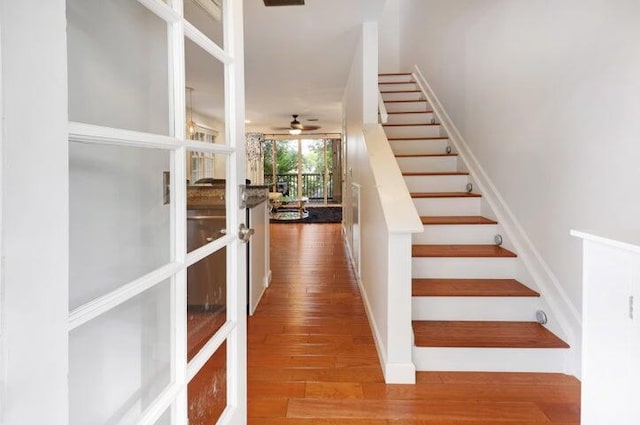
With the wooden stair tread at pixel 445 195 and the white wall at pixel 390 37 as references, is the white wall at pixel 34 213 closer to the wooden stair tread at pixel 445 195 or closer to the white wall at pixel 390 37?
the wooden stair tread at pixel 445 195

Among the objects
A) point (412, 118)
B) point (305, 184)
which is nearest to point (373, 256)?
point (412, 118)

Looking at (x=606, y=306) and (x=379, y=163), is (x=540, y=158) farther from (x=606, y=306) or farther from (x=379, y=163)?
(x=606, y=306)

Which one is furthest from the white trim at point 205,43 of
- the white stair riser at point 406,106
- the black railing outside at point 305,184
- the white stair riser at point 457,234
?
the black railing outside at point 305,184

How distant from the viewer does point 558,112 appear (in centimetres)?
208

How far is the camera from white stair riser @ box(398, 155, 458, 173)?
3619 millimetres

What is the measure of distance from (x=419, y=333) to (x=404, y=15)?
585 centimetres

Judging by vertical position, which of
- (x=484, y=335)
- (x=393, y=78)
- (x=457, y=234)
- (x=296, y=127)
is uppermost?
(x=393, y=78)

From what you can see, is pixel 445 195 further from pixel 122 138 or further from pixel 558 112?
pixel 122 138

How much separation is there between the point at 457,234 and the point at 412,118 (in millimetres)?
1939

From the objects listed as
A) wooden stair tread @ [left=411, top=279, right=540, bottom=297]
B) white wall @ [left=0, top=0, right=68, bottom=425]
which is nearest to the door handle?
white wall @ [left=0, top=0, right=68, bottom=425]

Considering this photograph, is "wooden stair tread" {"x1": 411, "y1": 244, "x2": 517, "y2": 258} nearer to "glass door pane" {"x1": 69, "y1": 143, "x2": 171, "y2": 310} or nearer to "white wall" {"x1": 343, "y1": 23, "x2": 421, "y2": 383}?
"white wall" {"x1": 343, "y1": 23, "x2": 421, "y2": 383}

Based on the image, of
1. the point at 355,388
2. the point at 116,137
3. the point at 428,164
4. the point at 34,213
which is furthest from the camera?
the point at 428,164

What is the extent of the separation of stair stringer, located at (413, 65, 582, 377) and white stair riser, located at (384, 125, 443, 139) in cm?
44

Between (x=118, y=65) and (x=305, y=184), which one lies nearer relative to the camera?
(x=118, y=65)
